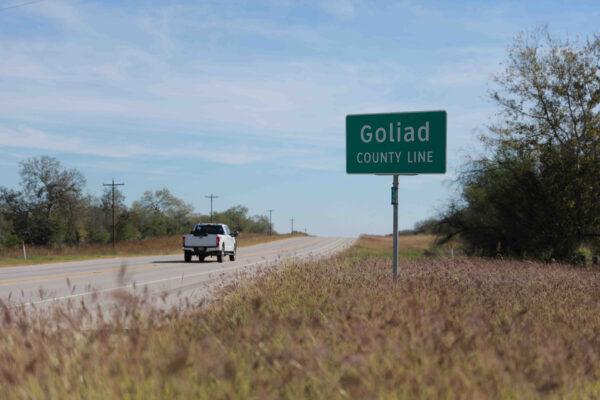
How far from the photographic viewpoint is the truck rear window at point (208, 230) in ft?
123

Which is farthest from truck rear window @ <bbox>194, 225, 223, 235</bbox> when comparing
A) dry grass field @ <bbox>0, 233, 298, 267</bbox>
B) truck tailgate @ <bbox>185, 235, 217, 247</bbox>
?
dry grass field @ <bbox>0, 233, 298, 267</bbox>

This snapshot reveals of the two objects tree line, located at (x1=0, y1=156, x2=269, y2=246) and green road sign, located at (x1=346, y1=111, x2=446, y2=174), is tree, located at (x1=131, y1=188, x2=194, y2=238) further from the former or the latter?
green road sign, located at (x1=346, y1=111, x2=446, y2=174)

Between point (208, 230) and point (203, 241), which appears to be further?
point (208, 230)

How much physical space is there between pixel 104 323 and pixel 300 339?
1.48 metres

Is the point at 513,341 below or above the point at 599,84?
below

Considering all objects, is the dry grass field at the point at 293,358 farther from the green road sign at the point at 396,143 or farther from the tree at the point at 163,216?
the tree at the point at 163,216

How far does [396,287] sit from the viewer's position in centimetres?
996

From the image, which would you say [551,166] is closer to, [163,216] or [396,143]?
[396,143]

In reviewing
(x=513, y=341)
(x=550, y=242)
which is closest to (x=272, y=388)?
(x=513, y=341)

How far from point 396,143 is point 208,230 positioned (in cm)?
2610

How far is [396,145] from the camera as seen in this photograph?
13422 millimetres

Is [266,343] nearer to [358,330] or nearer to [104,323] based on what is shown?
[358,330]

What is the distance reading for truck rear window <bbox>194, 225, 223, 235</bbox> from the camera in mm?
37562

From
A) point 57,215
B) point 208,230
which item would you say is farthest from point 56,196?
point 208,230
